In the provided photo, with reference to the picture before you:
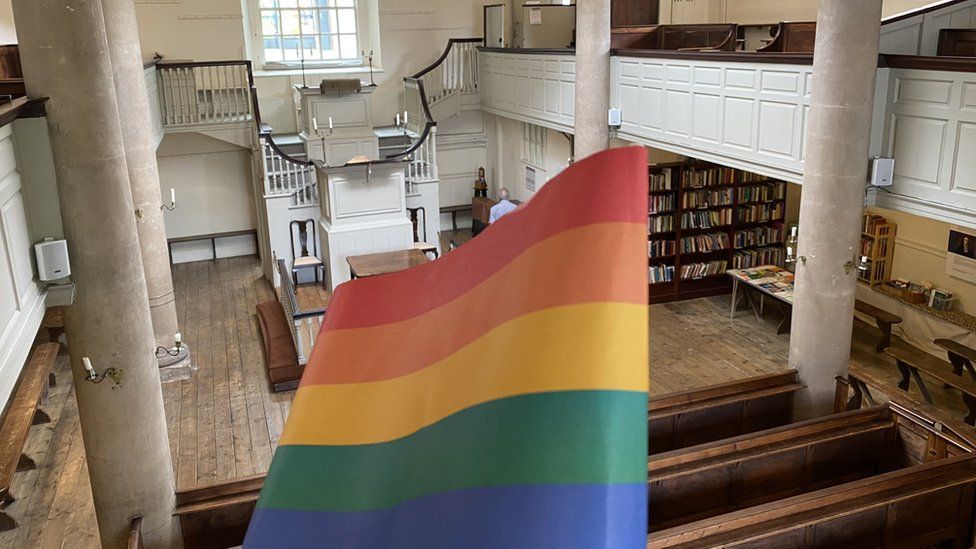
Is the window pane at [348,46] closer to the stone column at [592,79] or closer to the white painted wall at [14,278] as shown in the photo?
the stone column at [592,79]

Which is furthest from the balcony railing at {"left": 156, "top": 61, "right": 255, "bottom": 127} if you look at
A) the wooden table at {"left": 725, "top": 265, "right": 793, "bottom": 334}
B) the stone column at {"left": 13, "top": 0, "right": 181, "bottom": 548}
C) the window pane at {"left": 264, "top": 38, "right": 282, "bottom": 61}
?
the stone column at {"left": 13, "top": 0, "right": 181, "bottom": 548}

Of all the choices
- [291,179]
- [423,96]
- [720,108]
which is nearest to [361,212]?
[291,179]

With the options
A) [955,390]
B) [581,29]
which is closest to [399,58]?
[581,29]

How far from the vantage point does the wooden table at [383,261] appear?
38.3ft

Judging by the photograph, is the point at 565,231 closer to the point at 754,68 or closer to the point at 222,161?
the point at 754,68

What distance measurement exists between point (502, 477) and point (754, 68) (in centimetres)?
814

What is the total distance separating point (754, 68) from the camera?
864cm

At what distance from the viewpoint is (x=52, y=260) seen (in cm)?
512

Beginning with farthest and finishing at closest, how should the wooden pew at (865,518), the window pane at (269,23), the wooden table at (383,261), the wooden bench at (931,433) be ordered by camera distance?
the window pane at (269,23), the wooden table at (383,261), the wooden bench at (931,433), the wooden pew at (865,518)

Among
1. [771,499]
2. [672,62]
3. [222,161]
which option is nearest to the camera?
[771,499]

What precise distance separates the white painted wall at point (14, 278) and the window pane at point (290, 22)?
1152 centimetres

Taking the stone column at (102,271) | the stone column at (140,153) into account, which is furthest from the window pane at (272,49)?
the stone column at (102,271)

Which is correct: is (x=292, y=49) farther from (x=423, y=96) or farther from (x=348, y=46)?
(x=423, y=96)

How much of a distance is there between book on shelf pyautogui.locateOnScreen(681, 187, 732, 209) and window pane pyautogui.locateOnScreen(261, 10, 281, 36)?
8526 mm
